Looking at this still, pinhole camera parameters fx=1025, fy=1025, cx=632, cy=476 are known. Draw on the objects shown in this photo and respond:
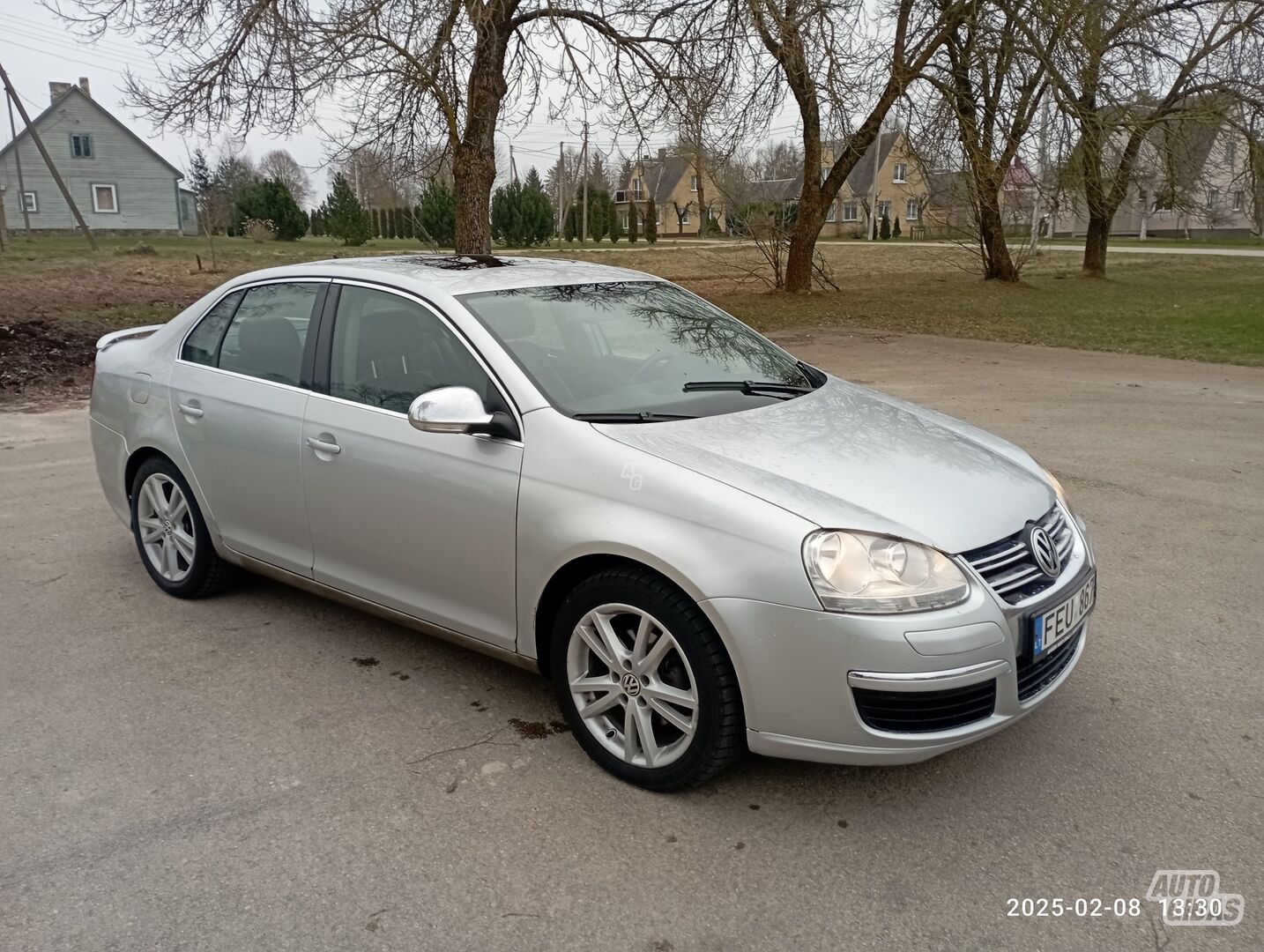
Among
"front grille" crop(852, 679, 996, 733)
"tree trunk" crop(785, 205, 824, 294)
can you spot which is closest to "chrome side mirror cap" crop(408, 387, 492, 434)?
"front grille" crop(852, 679, 996, 733)

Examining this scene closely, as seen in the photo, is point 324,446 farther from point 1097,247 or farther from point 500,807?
point 1097,247

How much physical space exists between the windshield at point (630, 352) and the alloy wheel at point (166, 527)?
188cm

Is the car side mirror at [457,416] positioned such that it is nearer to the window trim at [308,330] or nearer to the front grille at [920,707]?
the window trim at [308,330]

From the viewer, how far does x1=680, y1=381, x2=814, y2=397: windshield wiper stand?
3.89m

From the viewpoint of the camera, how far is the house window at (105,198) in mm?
54656

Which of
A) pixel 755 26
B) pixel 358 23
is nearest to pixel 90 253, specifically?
pixel 358 23

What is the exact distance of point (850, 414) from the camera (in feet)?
12.6

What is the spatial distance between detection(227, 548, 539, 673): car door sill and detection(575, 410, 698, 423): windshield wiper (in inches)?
33.1

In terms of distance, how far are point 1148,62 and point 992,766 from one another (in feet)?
71.1

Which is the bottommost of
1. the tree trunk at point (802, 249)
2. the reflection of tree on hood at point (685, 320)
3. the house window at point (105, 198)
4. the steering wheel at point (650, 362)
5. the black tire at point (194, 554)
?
the black tire at point (194, 554)

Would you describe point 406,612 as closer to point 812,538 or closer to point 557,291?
point 557,291

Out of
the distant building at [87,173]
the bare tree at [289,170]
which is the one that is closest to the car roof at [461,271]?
the distant building at [87,173]

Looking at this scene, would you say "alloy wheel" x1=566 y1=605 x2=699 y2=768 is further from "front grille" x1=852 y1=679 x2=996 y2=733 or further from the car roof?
the car roof

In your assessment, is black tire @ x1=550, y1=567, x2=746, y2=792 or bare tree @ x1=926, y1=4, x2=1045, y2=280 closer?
black tire @ x1=550, y1=567, x2=746, y2=792
